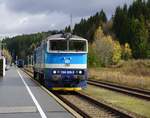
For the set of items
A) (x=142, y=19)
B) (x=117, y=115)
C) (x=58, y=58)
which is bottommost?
(x=117, y=115)

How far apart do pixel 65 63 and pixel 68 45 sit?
1207 mm

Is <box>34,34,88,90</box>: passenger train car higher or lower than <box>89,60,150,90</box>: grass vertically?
higher

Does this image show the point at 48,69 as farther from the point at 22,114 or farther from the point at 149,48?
the point at 149,48

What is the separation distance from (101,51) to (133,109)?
374 ft

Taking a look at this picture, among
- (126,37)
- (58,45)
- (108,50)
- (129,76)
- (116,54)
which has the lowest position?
(129,76)

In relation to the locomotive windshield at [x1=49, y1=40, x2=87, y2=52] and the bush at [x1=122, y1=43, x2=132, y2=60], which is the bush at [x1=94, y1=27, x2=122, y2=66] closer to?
the bush at [x1=122, y1=43, x2=132, y2=60]

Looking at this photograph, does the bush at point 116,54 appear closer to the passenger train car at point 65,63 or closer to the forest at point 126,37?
the forest at point 126,37

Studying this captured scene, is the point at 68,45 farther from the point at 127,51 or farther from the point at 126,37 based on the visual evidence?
the point at 126,37

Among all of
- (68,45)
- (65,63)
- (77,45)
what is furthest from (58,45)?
(65,63)

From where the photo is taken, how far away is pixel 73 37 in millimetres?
28672

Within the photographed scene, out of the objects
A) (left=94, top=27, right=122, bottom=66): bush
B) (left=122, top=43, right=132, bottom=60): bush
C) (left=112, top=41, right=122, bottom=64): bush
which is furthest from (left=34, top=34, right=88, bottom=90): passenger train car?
(left=112, top=41, right=122, bottom=64): bush

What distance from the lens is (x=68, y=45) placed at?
28234 mm

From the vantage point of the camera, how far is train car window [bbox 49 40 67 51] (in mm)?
28056

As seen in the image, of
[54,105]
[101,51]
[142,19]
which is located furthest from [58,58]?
[142,19]
